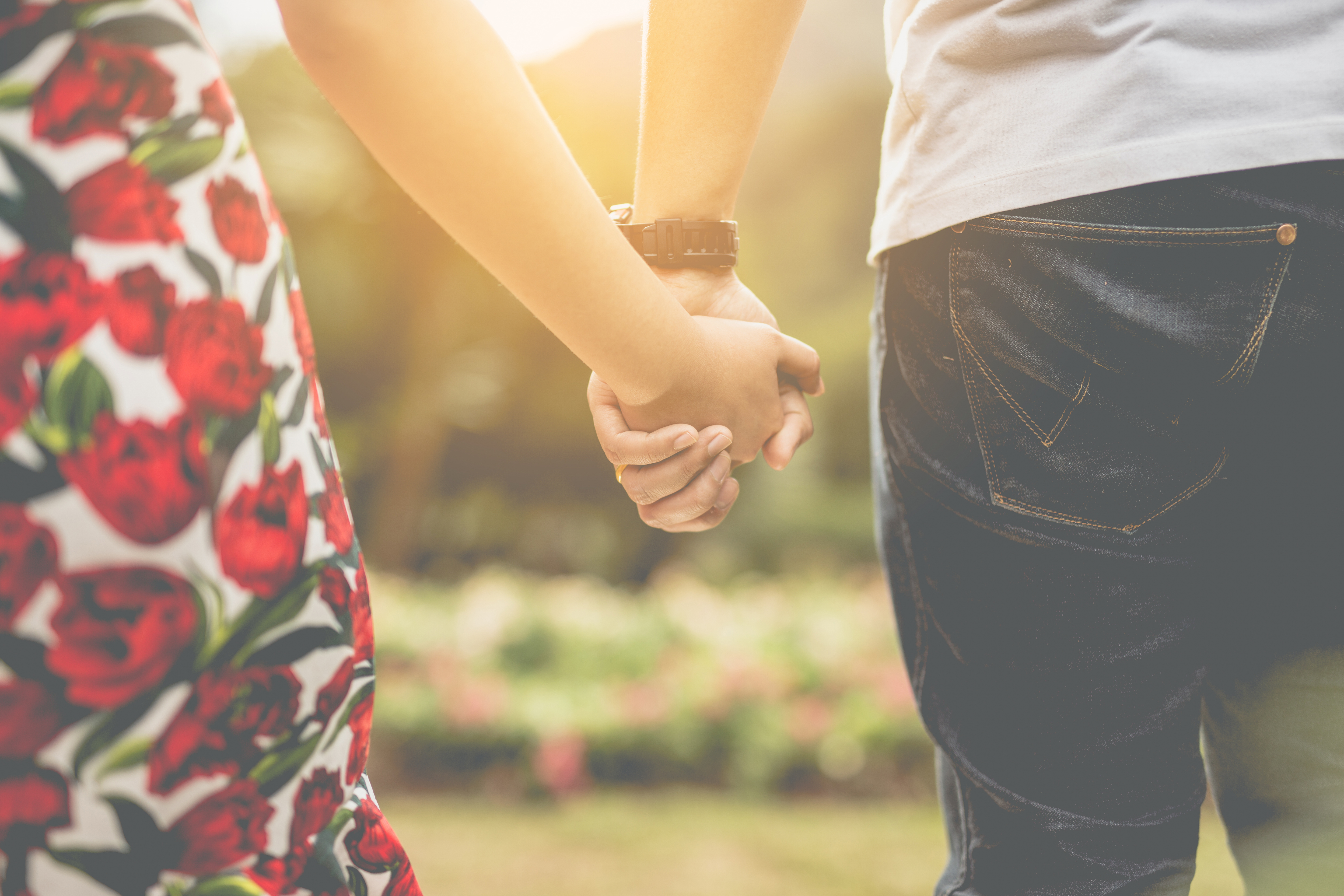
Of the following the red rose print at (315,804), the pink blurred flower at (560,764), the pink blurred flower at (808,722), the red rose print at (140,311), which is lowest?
the pink blurred flower at (808,722)

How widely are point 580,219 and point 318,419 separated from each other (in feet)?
1.05

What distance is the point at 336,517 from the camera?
74 centimetres

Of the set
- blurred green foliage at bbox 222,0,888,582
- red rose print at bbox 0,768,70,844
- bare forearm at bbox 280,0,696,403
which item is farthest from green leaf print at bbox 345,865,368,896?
blurred green foliage at bbox 222,0,888,582

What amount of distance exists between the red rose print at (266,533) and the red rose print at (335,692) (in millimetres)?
87

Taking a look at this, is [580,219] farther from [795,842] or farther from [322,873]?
[795,842]

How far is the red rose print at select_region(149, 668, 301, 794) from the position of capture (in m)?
0.63

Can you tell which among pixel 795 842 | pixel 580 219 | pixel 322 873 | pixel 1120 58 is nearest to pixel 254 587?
pixel 322 873

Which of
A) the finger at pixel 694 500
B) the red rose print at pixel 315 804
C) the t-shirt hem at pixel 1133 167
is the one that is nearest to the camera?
the red rose print at pixel 315 804

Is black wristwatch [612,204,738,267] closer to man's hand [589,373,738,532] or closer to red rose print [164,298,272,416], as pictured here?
man's hand [589,373,738,532]

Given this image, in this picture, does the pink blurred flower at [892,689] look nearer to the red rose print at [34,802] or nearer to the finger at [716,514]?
the finger at [716,514]

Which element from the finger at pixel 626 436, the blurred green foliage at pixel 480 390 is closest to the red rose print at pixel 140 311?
the finger at pixel 626 436

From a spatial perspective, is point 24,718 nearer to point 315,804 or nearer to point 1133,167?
point 315,804

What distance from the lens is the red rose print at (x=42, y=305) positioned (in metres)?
0.59

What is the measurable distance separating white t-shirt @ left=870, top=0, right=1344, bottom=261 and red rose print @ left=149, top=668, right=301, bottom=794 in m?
0.84
